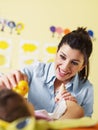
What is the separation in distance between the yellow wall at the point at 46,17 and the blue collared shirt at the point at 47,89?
0.88 meters

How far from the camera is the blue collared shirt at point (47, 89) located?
4.75 ft

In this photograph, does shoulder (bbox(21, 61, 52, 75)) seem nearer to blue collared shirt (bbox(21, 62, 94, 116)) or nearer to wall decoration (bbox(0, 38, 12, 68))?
blue collared shirt (bbox(21, 62, 94, 116))

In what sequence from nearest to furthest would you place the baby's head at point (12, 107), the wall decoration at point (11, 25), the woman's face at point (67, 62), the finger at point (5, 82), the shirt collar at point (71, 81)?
1. the baby's head at point (12, 107)
2. the finger at point (5, 82)
3. the woman's face at point (67, 62)
4. the shirt collar at point (71, 81)
5. the wall decoration at point (11, 25)

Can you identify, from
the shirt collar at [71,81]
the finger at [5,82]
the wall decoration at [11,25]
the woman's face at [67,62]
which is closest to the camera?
the finger at [5,82]

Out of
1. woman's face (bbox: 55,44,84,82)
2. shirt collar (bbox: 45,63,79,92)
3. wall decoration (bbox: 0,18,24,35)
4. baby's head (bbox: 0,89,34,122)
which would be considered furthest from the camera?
wall decoration (bbox: 0,18,24,35)

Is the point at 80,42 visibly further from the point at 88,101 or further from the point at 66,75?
the point at 88,101

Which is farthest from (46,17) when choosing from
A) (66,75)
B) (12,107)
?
(12,107)

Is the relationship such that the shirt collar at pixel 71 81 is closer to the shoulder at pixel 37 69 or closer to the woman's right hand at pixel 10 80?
the shoulder at pixel 37 69

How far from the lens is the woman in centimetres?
137

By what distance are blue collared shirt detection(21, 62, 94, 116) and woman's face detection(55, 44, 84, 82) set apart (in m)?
0.08

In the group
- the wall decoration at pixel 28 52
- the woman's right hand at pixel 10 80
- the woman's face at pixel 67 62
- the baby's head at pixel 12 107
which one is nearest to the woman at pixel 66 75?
the woman's face at pixel 67 62

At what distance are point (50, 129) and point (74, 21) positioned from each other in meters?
1.76

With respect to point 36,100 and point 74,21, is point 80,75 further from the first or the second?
point 74,21

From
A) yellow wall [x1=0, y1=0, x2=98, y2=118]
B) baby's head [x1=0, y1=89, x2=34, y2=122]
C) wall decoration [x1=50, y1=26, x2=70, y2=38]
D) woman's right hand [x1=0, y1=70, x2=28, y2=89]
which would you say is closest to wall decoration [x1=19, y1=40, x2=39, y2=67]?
yellow wall [x1=0, y1=0, x2=98, y2=118]
